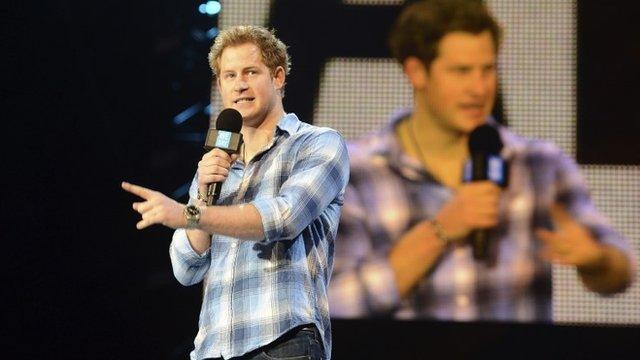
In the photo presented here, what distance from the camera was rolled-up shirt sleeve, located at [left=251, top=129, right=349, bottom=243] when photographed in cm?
175

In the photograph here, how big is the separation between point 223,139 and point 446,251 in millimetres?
1962

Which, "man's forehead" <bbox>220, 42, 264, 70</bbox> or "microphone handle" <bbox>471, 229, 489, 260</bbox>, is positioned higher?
"man's forehead" <bbox>220, 42, 264, 70</bbox>

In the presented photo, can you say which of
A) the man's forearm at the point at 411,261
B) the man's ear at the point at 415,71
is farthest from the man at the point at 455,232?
the man's ear at the point at 415,71

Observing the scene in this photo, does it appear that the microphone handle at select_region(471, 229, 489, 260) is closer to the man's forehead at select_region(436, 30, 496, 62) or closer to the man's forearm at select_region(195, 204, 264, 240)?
the man's forehead at select_region(436, 30, 496, 62)

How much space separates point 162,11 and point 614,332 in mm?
2421

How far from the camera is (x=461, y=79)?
12.6ft

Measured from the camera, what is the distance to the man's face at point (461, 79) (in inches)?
150

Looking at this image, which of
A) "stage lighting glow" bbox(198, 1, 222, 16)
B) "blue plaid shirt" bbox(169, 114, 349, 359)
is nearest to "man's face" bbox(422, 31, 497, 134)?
"stage lighting glow" bbox(198, 1, 222, 16)

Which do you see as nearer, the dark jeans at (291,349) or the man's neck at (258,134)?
the dark jeans at (291,349)

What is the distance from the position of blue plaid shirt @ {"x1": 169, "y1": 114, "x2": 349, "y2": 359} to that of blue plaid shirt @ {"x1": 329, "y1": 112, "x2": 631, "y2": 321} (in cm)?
167

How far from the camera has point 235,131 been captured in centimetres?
190

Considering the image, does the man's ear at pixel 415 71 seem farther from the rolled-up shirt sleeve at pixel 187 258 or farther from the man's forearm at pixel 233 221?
the man's forearm at pixel 233 221

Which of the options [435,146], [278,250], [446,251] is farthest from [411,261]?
[278,250]

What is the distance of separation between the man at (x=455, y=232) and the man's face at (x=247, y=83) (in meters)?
1.70
